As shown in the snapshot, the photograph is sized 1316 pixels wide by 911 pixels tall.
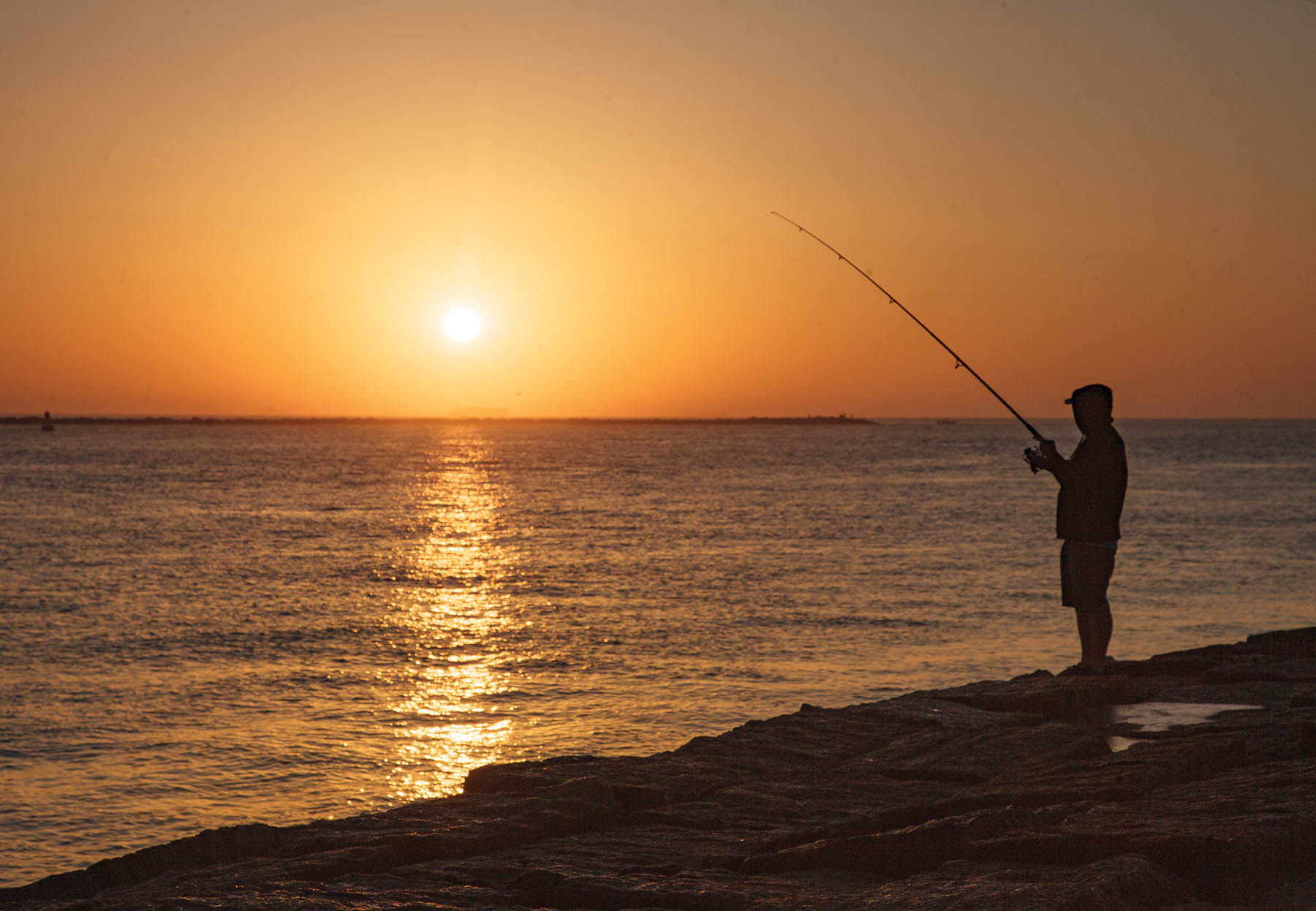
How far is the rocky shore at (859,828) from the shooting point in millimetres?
3893

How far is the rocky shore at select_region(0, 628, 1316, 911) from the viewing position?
389 cm

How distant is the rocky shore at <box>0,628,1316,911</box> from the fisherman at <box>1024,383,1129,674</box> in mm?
707

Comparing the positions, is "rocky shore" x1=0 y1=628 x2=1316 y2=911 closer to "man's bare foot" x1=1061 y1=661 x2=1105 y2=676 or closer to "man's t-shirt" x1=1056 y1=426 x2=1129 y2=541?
"man's bare foot" x1=1061 y1=661 x2=1105 y2=676

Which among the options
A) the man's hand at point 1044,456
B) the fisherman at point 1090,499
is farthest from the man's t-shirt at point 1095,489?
the man's hand at point 1044,456

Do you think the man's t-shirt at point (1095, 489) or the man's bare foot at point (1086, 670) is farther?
the man's bare foot at point (1086, 670)

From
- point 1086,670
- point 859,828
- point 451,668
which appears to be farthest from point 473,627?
point 859,828

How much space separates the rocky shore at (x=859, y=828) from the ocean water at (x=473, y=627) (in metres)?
3.49

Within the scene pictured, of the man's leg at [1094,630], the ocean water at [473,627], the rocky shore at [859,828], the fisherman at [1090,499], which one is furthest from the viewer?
the ocean water at [473,627]

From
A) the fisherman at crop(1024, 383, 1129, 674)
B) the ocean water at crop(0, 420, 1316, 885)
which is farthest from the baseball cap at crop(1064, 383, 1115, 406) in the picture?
the ocean water at crop(0, 420, 1316, 885)

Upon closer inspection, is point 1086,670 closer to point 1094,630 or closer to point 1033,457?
point 1094,630

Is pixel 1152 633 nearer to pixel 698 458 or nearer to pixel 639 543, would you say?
pixel 639 543

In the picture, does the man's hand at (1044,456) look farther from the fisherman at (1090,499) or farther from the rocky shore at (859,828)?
the rocky shore at (859,828)

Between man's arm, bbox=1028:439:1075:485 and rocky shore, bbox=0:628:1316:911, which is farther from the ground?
man's arm, bbox=1028:439:1075:485

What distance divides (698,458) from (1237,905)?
10296cm
